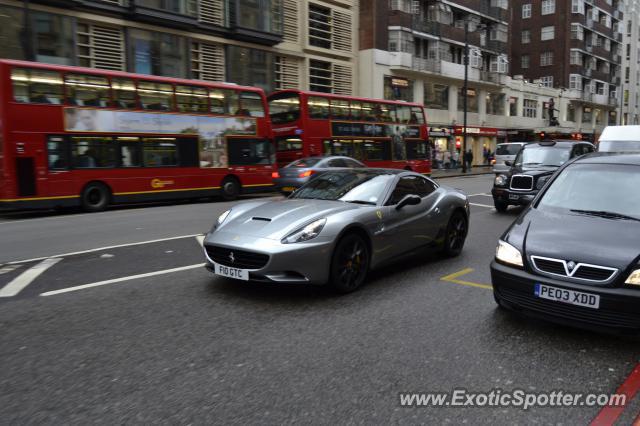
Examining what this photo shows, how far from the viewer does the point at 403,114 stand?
2439 centimetres

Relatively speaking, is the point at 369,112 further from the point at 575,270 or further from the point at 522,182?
the point at 575,270

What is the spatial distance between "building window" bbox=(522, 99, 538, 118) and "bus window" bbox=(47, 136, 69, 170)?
4845cm

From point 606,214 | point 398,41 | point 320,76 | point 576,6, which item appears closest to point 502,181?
point 606,214

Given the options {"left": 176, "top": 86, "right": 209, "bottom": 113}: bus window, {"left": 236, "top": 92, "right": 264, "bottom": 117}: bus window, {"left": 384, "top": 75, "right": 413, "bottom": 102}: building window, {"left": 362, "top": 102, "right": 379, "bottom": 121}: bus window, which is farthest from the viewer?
{"left": 384, "top": 75, "right": 413, "bottom": 102}: building window

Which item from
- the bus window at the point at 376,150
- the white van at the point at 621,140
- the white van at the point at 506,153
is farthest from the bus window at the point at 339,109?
the white van at the point at 621,140

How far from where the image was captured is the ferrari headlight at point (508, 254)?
425cm

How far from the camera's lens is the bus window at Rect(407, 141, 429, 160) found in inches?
976

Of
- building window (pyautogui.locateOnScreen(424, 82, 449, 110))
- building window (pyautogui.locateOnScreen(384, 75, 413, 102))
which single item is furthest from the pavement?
building window (pyautogui.locateOnScreen(424, 82, 449, 110))

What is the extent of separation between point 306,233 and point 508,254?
6.34 ft

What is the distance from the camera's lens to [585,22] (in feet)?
200

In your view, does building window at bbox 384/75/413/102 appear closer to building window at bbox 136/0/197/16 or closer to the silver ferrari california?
building window at bbox 136/0/197/16

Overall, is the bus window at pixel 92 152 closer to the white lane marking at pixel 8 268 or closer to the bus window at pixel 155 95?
the bus window at pixel 155 95

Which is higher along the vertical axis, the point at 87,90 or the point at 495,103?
Result: the point at 495,103

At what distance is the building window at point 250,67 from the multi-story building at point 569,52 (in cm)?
3800
